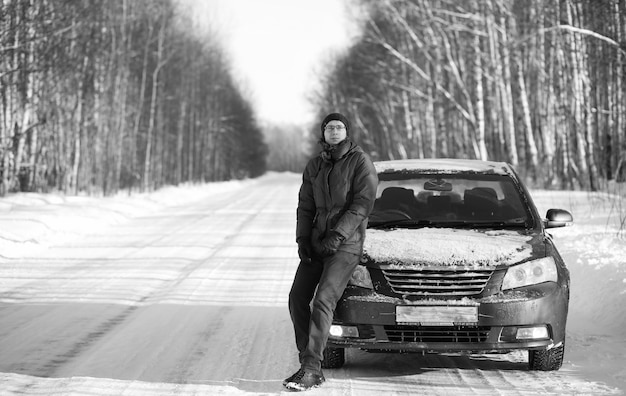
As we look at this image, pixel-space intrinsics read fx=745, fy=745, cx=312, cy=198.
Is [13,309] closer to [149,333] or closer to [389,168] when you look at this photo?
[149,333]

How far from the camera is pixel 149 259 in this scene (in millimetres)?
11859

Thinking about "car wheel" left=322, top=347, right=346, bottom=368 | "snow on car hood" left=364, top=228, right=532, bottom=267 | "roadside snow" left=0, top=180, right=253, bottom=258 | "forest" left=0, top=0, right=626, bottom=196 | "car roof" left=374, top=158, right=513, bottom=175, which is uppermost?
"forest" left=0, top=0, right=626, bottom=196

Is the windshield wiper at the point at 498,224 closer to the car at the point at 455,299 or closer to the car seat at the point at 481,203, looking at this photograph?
the car seat at the point at 481,203

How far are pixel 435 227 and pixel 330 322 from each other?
1460 mm

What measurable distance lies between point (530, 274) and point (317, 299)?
1.47 m

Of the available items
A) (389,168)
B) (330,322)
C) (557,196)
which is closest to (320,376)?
(330,322)

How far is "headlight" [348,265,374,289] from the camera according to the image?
16.4ft

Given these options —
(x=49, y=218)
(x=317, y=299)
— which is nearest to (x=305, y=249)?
(x=317, y=299)

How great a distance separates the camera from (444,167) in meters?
6.52

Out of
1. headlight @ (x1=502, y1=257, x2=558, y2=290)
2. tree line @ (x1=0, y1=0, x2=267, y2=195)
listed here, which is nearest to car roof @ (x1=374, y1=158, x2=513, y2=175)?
headlight @ (x1=502, y1=257, x2=558, y2=290)

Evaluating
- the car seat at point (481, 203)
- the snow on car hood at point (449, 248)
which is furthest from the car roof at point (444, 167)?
the snow on car hood at point (449, 248)

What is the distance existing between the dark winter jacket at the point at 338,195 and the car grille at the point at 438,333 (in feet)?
1.95

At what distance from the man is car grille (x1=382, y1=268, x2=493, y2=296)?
36 cm

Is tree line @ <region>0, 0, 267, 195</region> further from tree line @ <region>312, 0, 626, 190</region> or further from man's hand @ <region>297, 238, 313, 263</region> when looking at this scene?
man's hand @ <region>297, 238, 313, 263</region>
